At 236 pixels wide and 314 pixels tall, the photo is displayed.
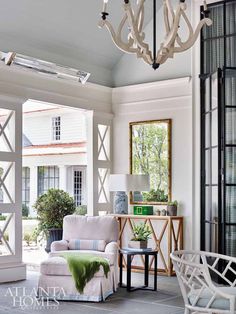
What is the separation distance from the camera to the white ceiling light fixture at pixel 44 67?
720cm


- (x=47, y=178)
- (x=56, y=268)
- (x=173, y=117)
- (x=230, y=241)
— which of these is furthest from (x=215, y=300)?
(x=47, y=178)

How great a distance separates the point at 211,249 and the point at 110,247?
1.61 metres

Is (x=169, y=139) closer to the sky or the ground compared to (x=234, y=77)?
closer to the ground

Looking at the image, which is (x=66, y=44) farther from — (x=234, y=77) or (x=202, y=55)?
(x=234, y=77)

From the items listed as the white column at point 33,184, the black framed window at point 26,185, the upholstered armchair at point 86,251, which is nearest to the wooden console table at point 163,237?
the upholstered armchair at point 86,251

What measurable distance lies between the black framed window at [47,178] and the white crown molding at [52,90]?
5.31 meters

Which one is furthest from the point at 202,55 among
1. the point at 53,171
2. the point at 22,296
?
the point at 53,171

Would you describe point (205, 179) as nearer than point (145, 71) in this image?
Yes

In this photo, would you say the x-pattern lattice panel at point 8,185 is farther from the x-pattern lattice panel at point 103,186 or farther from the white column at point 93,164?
the x-pattern lattice panel at point 103,186

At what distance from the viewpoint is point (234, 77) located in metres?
7.34

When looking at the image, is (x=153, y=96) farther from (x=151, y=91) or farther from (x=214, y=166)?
(x=214, y=166)

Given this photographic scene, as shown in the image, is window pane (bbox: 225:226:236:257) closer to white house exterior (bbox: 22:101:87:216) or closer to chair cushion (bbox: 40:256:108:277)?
chair cushion (bbox: 40:256:108:277)

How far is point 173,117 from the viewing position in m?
8.56

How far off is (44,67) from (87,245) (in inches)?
101
